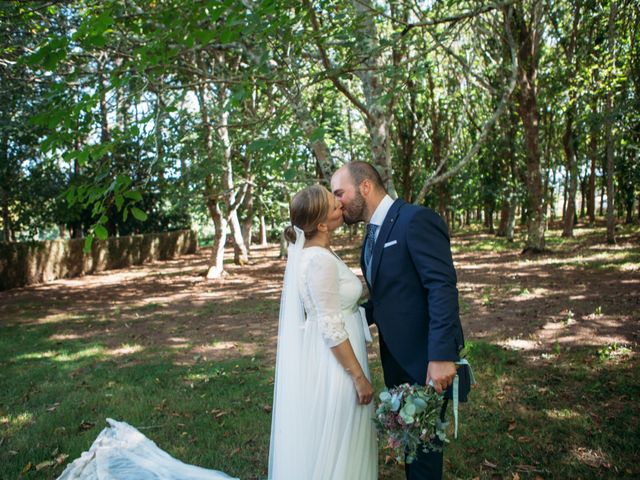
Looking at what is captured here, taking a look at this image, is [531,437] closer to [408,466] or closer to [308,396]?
[408,466]

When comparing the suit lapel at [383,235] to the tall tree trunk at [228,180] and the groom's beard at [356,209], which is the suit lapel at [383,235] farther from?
the tall tree trunk at [228,180]

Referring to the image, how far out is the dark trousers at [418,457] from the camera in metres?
3.07

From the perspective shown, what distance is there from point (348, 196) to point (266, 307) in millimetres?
9444

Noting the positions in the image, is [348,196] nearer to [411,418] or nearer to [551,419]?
[411,418]

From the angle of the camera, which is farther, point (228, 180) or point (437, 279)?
point (228, 180)

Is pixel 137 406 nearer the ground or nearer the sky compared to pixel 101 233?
nearer the ground

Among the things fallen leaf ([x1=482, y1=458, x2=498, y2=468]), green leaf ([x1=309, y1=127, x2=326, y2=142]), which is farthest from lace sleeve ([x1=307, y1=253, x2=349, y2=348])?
fallen leaf ([x1=482, y1=458, x2=498, y2=468])

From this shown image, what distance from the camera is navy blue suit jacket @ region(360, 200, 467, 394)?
9.20ft

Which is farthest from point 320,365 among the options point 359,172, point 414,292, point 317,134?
point 317,134

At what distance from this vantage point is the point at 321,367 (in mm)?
3162

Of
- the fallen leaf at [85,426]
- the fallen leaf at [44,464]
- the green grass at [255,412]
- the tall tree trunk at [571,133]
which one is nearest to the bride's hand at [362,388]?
the green grass at [255,412]

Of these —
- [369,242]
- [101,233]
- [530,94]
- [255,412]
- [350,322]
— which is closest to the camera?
[350,322]

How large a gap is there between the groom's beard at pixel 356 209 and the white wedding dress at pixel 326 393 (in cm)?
36

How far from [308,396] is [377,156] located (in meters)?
4.99
